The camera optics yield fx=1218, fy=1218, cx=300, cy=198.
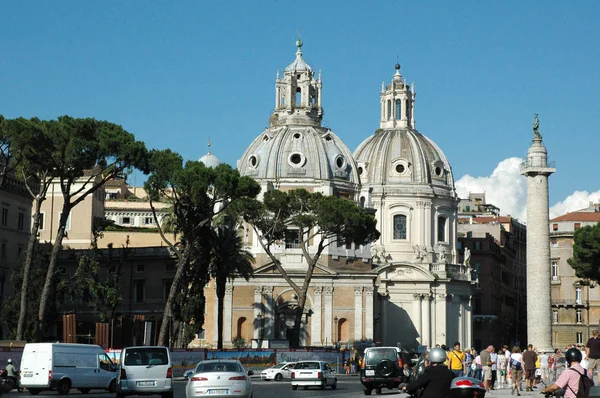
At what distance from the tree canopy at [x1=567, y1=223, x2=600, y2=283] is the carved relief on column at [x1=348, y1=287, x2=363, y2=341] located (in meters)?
17.5

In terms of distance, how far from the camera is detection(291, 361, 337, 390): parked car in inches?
1845

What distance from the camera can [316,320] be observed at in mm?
89625

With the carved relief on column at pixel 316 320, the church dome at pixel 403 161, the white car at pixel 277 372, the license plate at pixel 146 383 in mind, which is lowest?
the white car at pixel 277 372

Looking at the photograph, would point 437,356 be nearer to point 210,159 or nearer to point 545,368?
point 545,368

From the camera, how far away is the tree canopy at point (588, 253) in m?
92.6

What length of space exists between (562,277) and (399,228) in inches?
676

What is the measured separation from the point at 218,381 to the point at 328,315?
2362 inches

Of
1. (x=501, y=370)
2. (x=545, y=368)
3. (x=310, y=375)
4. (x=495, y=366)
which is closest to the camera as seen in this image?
(x=545, y=368)

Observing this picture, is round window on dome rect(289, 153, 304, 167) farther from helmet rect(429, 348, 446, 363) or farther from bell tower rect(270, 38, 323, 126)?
helmet rect(429, 348, 446, 363)

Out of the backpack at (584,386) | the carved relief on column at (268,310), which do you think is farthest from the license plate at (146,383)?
the carved relief on column at (268,310)

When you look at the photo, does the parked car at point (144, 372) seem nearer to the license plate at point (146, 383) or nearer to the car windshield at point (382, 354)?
the license plate at point (146, 383)

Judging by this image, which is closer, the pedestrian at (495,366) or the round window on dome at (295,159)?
the pedestrian at (495,366)

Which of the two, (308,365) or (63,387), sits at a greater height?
(308,365)

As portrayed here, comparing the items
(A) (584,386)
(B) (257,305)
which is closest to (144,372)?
(A) (584,386)
